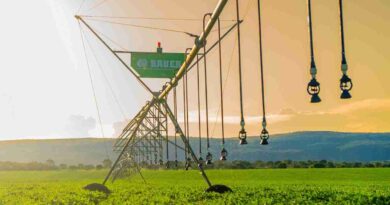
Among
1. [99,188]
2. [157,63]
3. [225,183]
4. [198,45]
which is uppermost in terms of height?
[157,63]

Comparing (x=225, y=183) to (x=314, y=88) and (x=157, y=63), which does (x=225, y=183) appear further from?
(x=314, y=88)

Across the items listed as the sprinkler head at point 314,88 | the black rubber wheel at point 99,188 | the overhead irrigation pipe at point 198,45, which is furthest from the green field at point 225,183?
the sprinkler head at point 314,88

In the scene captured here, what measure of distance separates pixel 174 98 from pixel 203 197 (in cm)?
1089

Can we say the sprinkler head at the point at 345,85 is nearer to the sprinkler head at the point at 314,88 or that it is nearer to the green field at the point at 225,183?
the sprinkler head at the point at 314,88

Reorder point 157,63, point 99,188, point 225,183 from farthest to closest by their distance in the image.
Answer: point 225,183 → point 157,63 → point 99,188

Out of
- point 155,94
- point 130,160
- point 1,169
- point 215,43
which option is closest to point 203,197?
point 215,43

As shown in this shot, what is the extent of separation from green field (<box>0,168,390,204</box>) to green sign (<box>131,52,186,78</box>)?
5791 millimetres

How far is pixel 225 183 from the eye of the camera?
169 ft

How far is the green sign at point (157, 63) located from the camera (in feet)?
97.1

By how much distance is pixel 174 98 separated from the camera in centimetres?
3378

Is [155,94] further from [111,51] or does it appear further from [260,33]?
[260,33]

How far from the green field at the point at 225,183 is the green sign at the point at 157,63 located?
19.0ft

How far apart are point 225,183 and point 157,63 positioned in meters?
23.3

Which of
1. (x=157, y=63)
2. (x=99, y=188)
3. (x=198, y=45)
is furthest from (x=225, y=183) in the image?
(x=198, y=45)
